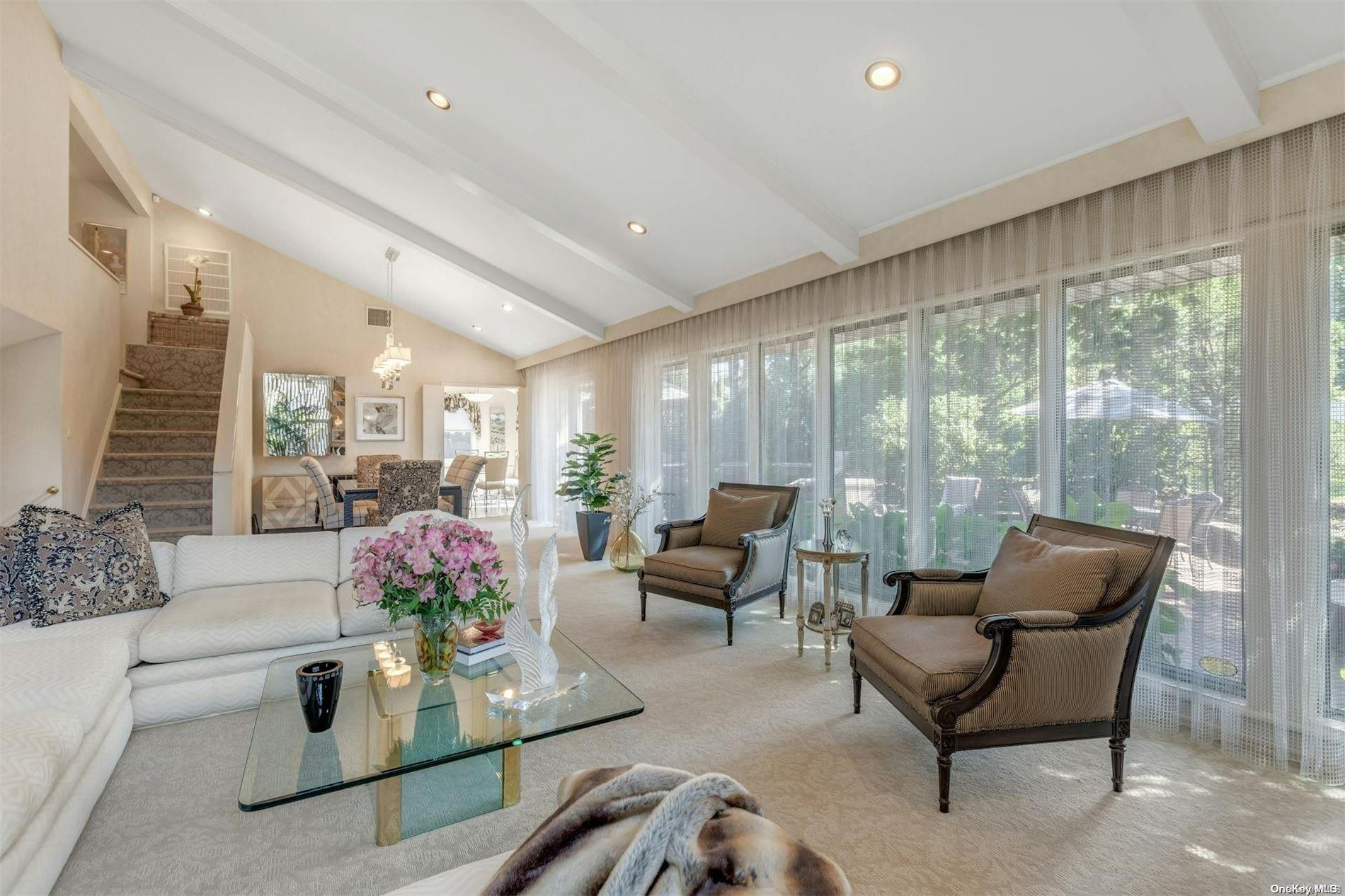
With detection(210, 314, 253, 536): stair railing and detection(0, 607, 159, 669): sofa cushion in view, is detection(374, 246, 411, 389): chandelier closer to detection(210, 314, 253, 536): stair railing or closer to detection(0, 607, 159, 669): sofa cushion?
detection(210, 314, 253, 536): stair railing

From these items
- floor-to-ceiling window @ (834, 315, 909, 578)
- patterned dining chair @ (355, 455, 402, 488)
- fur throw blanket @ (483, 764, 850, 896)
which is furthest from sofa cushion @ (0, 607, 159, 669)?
patterned dining chair @ (355, 455, 402, 488)

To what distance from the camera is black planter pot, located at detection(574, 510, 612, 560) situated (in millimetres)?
6648

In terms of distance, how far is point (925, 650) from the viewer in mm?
2311

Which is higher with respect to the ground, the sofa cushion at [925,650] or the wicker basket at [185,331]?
the wicker basket at [185,331]

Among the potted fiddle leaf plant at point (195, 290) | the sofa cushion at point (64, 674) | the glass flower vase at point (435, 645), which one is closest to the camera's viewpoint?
the sofa cushion at point (64, 674)

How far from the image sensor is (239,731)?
2.57 metres

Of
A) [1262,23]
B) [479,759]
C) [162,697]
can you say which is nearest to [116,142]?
[162,697]

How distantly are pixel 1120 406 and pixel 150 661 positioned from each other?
439 cm

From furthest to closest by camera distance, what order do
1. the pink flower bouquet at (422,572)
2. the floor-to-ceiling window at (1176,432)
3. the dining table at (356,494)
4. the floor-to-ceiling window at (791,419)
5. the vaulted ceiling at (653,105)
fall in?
the dining table at (356,494), the floor-to-ceiling window at (791,419), the floor-to-ceiling window at (1176,432), the vaulted ceiling at (653,105), the pink flower bouquet at (422,572)

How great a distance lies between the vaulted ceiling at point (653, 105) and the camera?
7.95ft

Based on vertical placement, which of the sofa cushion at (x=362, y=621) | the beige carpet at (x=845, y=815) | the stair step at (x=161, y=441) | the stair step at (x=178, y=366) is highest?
the stair step at (x=178, y=366)

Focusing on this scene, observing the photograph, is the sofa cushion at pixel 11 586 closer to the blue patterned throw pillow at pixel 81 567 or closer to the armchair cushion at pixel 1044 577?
the blue patterned throw pillow at pixel 81 567

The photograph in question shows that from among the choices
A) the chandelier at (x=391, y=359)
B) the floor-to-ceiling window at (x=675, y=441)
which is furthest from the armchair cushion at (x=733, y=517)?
the chandelier at (x=391, y=359)

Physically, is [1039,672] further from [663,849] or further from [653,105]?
[653,105]
